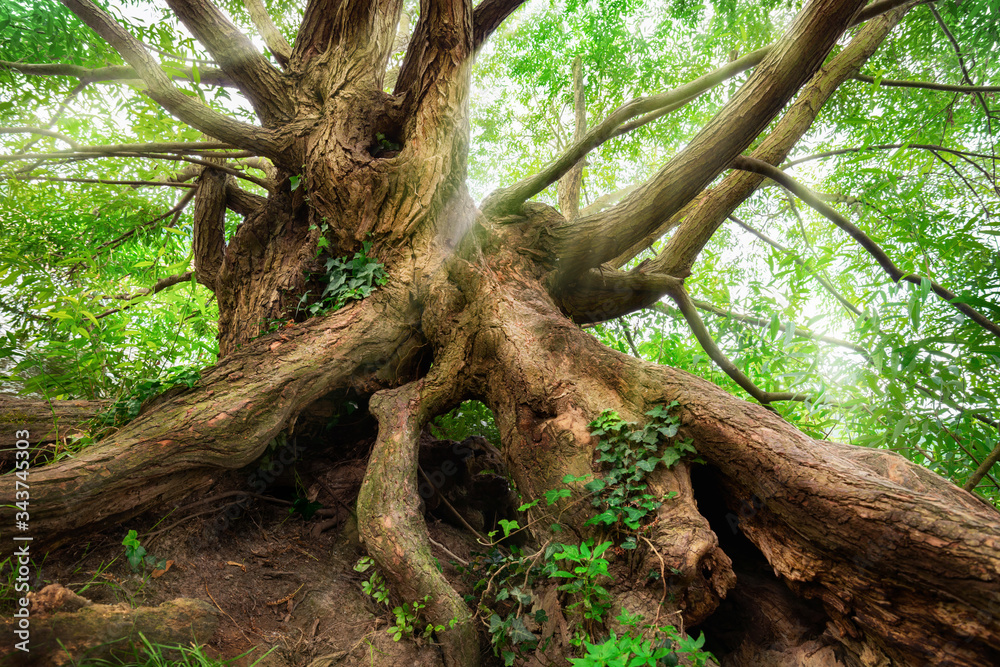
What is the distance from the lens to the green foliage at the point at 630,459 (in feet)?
6.82

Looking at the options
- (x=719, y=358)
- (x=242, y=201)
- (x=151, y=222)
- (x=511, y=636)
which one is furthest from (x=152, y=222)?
(x=719, y=358)

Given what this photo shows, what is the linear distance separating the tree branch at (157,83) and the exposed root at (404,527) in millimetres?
1945

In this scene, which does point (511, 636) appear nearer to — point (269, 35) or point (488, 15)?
point (488, 15)

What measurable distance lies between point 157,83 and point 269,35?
2212mm

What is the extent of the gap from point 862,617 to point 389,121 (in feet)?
13.1

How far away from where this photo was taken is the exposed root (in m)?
2.08

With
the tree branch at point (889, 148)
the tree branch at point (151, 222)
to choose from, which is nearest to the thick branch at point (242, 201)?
the tree branch at point (151, 222)

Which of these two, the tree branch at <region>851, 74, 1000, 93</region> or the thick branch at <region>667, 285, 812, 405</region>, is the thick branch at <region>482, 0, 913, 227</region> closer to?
the tree branch at <region>851, 74, 1000, 93</region>

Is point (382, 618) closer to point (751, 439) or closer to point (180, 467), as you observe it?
point (180, 467)

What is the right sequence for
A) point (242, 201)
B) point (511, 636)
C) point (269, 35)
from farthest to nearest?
point (269, 35) < point (242, 201) < point (511, 636)

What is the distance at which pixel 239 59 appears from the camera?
347cm

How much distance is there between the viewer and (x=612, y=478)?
2.22 meters

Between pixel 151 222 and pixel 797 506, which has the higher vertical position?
pixel 151 222

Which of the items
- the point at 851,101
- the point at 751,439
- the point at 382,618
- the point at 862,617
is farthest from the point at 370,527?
the point at 851,101
